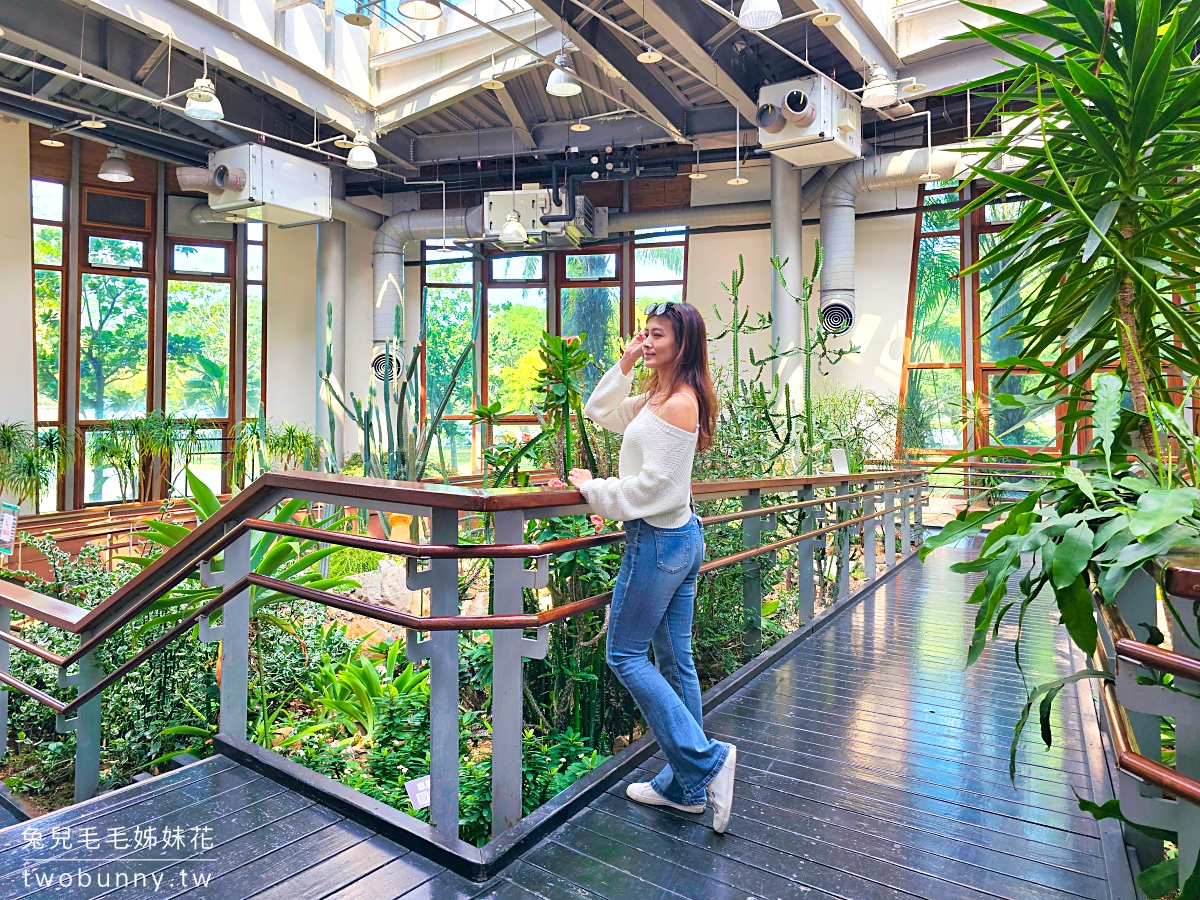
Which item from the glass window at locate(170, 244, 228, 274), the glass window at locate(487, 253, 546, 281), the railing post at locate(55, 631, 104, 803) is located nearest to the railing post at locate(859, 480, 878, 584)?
the railing post at locate(55, 631, 104, 803)

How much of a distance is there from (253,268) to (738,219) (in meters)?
7.27

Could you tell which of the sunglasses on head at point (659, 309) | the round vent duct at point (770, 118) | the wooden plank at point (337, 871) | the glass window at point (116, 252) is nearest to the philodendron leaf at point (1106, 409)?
the sunglasses on head at point (659, 309)

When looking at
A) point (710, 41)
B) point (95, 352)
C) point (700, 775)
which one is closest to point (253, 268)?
→ point (95, 352)

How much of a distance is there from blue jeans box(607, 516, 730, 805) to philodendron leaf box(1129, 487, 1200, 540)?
0.91 metres

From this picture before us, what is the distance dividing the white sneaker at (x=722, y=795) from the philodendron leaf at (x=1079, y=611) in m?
0.90

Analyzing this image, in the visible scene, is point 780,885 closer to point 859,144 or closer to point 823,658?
point 823,658

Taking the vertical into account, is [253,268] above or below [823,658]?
above

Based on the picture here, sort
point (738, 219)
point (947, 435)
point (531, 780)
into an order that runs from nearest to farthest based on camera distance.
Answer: point (531, 780)
point (947, 435)
point (738, 219)

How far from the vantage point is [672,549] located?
5.77 feet

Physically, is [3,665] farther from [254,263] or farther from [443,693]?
[254,263]

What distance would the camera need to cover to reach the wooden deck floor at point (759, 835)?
1.53 m

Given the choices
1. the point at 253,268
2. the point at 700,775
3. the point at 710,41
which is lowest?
the point at 700,775

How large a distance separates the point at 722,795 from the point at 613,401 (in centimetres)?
95

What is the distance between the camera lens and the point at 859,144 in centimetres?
777
